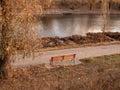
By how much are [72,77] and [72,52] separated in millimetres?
5846

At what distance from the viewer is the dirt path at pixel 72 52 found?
664 inches

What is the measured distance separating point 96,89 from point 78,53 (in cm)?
910

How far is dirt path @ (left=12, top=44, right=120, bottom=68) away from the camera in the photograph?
16.9 m

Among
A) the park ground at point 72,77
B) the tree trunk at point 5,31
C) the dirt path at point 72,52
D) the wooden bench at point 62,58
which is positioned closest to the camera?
the park ground at point 72,77

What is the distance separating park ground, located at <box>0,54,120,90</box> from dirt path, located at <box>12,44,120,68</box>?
3.15ft

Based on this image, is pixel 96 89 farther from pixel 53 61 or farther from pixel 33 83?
pixel 53 61

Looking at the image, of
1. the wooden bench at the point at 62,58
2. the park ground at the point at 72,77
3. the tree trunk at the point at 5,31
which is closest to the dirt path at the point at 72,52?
the wooden bench at the point at 62,58

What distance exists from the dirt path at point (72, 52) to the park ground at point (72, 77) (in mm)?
961

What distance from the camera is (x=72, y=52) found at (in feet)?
65.7

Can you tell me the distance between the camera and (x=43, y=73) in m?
14.9

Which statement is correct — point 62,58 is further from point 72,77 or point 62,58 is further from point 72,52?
point 72,52

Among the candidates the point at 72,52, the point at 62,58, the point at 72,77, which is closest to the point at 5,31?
the point at 72,77

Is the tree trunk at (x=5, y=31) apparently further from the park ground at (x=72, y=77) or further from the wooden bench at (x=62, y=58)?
the wooden bench at (x=62, y=58)

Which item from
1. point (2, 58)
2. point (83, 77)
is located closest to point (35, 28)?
point (2, 58)
